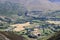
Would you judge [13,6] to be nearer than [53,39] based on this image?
No

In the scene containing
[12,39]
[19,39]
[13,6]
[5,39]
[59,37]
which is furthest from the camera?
[13,6]

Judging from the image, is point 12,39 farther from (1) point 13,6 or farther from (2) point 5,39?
(1) point 13,6

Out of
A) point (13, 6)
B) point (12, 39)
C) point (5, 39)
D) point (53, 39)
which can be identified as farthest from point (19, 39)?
point (13, 6)

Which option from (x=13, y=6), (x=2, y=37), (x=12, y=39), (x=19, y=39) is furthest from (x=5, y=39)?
(x=13, y=6)

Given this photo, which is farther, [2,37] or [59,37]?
[2,37]

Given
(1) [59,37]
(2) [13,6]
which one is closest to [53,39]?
(1) [59,37]

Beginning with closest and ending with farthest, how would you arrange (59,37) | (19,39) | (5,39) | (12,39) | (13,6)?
1. (59,37)
2. (5,39)
3. (12,39)
4. (19,39)
5. (13,6)

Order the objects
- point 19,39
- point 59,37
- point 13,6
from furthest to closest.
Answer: point 13,6, point 19,39, point 59,37

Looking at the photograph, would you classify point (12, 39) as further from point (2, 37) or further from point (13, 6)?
point (13, 6)
